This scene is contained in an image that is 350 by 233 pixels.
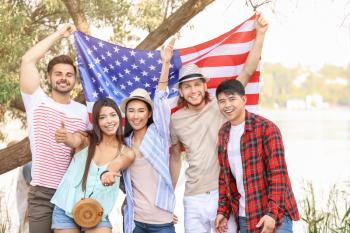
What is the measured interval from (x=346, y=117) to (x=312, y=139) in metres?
43.6

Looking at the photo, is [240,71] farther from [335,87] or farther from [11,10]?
[335,87]

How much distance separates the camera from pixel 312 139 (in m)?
69.6

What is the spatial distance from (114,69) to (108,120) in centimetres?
137

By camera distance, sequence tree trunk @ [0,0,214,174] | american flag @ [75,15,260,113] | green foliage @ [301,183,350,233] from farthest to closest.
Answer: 1. tree trunk @ [0,0,214,174]
2. green foliage @ [301,183,350,233]
3. american flag @ [75,15,260,113]

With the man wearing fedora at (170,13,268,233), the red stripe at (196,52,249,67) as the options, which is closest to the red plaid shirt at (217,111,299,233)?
the man wearing fedora at (170,13,268,233)

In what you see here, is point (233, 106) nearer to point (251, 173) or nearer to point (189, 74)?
point (251, 173)

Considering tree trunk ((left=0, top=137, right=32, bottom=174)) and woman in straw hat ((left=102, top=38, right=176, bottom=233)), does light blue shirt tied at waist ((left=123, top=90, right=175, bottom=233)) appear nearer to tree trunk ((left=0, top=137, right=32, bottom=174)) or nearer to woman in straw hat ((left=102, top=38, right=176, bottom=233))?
woman in straw hat ((left=102, top=38, right=176, bottom=233))

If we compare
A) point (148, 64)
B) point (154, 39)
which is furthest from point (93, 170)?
point (154, 39)

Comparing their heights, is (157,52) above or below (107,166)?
above

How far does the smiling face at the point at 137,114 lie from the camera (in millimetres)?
4332

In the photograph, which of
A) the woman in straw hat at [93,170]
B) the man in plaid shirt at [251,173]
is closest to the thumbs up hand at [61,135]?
the woman in straw hat at [93,170]

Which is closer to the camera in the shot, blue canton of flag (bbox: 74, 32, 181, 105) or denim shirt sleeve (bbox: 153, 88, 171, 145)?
denim shirt sleeve (bbox: 153, 88, 171, 145)

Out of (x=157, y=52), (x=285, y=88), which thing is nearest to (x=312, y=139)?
(x=285, y=88)

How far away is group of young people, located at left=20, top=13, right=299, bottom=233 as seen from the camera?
3914mm
